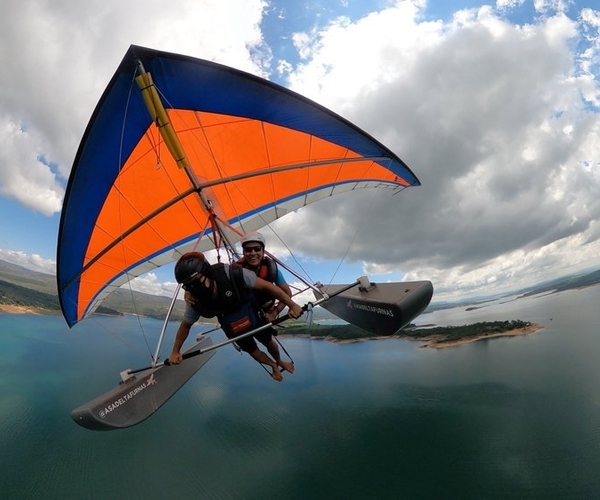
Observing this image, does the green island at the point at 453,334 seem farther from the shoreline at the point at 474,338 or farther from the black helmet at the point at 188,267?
the black helmet at the point at 188,267

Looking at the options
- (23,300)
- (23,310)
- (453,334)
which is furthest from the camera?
(23,300)

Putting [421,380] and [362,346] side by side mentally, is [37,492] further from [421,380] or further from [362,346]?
[362,346]

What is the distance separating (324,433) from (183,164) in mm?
41078

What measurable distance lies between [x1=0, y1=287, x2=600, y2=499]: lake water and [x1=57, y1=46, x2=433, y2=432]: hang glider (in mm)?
32887

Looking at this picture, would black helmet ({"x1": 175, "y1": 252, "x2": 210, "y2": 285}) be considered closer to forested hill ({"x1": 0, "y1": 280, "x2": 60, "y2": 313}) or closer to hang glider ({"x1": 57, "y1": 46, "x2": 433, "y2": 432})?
hang glider ({"x1": 57, "y1": 46, "x2": 433, "y2": 432})

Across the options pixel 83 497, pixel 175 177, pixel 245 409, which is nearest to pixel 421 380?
pixel 245 409

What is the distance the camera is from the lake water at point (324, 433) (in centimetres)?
2677

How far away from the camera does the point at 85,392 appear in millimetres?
34594

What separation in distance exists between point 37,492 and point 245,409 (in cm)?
2147

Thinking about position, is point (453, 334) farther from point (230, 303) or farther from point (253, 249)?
point (230, 303)

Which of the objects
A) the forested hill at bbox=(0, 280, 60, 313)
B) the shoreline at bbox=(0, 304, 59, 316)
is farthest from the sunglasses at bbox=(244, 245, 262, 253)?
the forested hill at bbox=(0, 280, 60, 313)

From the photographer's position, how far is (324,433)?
35.6 m

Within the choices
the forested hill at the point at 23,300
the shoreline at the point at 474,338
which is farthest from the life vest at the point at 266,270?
the forested hill at the point at 23,300

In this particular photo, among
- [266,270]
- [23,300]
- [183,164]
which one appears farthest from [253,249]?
[23,300]
